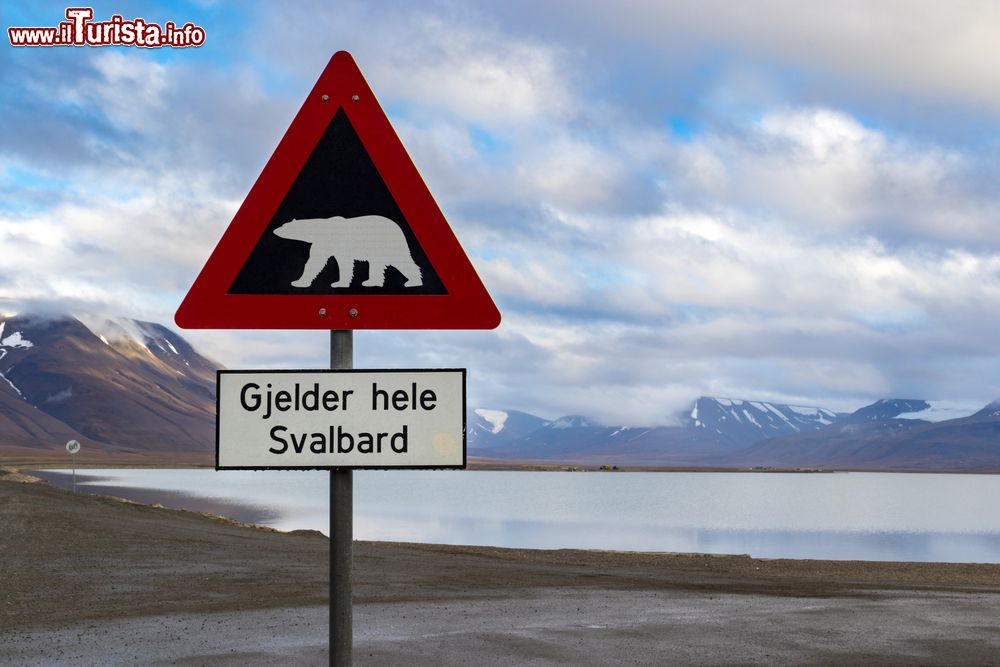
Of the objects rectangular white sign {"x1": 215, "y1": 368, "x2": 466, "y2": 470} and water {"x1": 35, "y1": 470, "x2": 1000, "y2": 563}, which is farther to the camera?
water {"x1": 35, "y1": 470, "x2": 1000, "y2": 563}

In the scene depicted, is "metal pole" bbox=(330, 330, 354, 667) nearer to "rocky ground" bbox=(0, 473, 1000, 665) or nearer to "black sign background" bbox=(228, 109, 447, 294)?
"black sign background" bbox=(228, 109, 447, 294)

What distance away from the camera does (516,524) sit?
7319cm

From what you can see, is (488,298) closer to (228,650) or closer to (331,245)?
(331,245)

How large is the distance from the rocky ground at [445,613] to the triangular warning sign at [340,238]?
284 inches

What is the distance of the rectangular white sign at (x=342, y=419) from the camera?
160 inches

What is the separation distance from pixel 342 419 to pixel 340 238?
2.40 ft

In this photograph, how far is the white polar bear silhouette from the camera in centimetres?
416

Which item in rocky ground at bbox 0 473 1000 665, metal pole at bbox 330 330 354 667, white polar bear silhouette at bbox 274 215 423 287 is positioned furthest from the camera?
rocky ground at bbox 0 473 1000 665

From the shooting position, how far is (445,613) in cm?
1442

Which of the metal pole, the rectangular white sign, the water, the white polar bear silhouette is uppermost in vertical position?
the white polar bear silhouette

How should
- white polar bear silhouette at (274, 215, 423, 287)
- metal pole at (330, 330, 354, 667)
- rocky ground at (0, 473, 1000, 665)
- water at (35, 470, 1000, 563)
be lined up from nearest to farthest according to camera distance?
metal pole at (330, 330, 354, 667) < white polar bear silhouette at (274, 215, 423, 287) < rocky ground at (0, 473, 1000, 665) < water at (35, 470, 1000, 563)

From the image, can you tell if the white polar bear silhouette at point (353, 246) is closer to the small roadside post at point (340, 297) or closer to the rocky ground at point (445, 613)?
the small roadside post at point (340, 297)

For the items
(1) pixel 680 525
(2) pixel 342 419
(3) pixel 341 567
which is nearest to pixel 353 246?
(2) pixel 342 419

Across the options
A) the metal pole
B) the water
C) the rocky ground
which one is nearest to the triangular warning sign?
the metal pole
